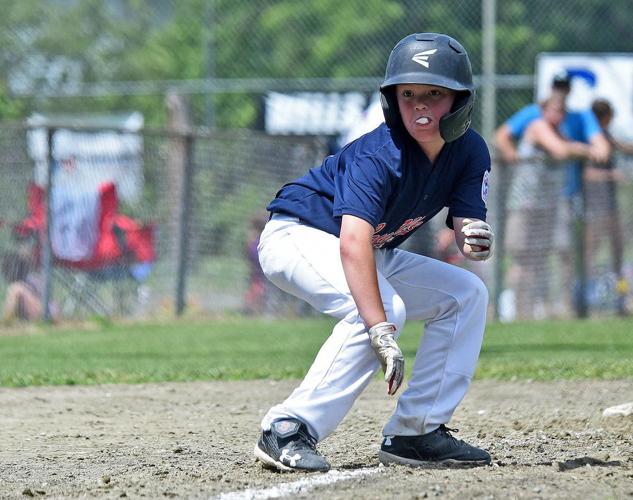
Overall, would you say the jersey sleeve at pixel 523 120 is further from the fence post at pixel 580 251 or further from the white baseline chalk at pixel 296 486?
the white baseline chalk at pixel 296 486

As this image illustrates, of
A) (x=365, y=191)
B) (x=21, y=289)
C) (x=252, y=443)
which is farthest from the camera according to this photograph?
(x=21, y=289)

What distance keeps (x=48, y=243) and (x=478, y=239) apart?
7.37 meters

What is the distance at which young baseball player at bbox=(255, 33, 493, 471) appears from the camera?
4.14m

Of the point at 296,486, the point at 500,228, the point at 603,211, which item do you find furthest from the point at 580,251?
the point at 296,486

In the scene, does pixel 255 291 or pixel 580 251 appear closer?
pixel 580 251

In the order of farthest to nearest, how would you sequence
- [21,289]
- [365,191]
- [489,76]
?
1. [489,76]
2. [21,289]
3. [365,191]

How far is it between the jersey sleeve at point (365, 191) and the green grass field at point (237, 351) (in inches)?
136

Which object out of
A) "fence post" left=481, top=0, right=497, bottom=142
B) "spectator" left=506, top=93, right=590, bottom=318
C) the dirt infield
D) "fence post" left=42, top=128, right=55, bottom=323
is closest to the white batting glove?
the dirt infield

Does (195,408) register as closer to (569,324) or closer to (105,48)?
(569,324)

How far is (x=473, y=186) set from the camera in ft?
14.8

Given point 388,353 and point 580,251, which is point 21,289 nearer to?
point 580,251

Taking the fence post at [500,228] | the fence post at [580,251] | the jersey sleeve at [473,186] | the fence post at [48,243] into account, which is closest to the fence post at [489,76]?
the fence post at [500,228]

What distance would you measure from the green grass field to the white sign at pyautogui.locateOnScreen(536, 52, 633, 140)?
11.7 feet

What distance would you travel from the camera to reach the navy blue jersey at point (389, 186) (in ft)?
13.7
